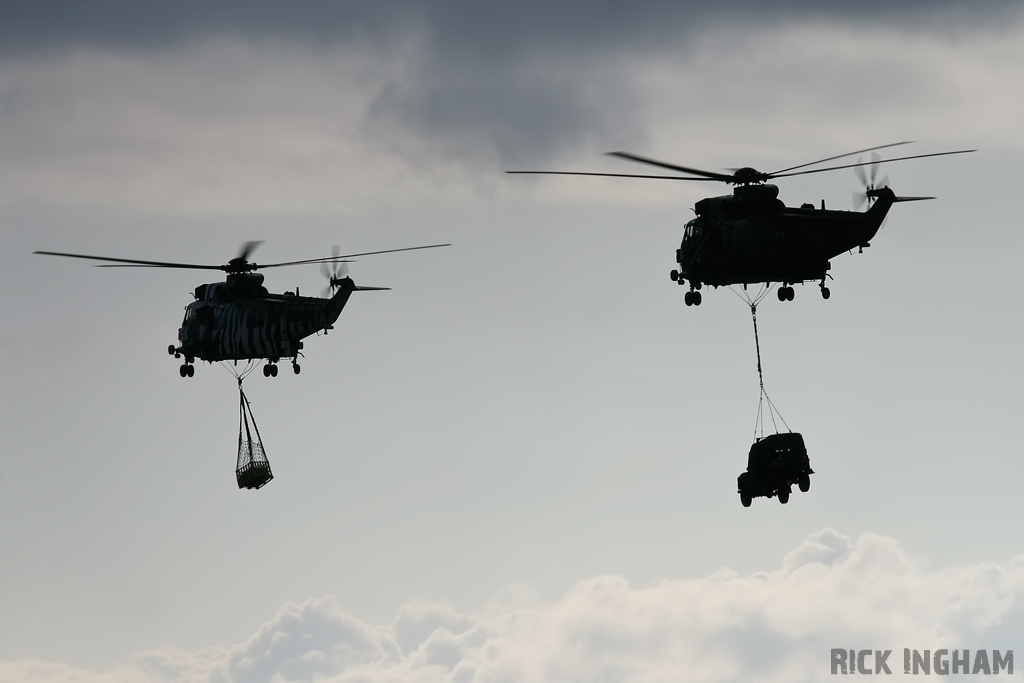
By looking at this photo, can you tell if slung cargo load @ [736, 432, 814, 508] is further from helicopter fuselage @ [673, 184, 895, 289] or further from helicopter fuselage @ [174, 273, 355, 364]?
helicopter fuselage @ [174, 273, 355, 364]

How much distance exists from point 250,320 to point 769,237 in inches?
1159

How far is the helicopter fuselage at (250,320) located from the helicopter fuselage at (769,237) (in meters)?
20.5

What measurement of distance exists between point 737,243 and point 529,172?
15.2 meters

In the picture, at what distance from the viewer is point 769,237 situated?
81.5 metres

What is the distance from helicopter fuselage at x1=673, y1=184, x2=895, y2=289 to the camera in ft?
267

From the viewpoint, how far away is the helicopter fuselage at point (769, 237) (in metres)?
81.4

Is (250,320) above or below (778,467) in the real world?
above

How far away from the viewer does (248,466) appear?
91062mm

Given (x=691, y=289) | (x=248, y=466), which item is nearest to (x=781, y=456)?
(x=691, y=289)

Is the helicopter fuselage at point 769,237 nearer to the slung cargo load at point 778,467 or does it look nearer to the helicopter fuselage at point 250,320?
the slung cargo load at point 778,467

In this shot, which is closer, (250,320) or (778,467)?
(778,467)

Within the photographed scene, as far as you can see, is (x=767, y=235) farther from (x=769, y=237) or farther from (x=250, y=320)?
(x=250, y=320)

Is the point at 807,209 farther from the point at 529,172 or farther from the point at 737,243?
the point at 529,172

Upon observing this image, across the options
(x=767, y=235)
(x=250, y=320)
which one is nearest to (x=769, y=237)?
(x=767, y=235)
